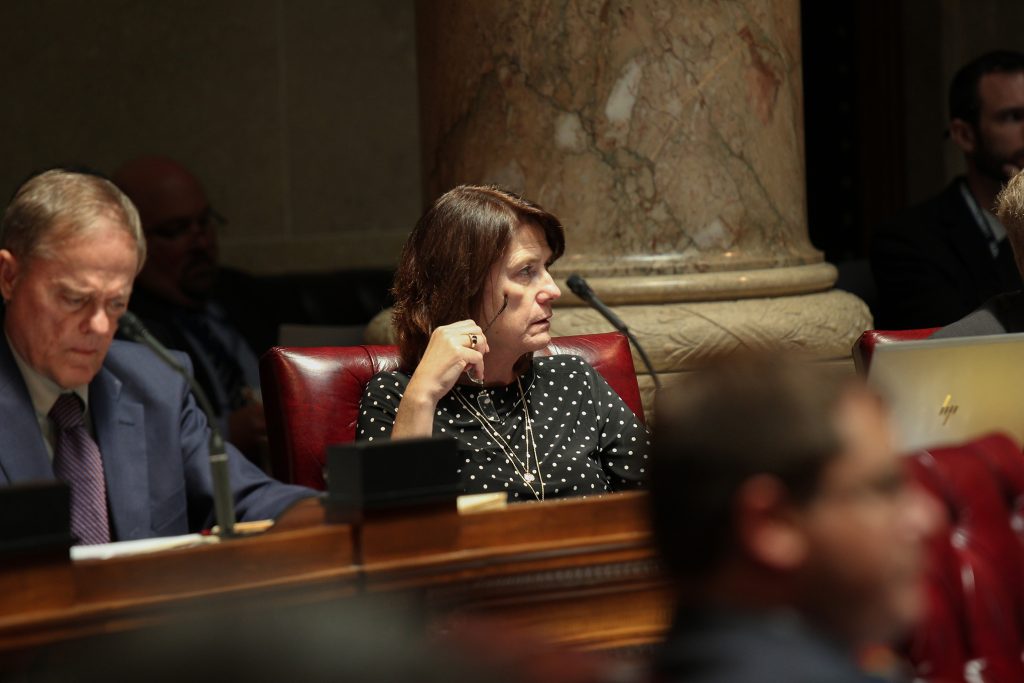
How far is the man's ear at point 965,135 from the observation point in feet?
15.5

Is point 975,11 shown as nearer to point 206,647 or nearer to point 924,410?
point 924,410

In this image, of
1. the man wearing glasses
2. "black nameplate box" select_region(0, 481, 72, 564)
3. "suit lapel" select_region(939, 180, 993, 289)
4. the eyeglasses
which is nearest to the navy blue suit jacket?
"black nameplate box" select_region(0, 481, 72, 564)

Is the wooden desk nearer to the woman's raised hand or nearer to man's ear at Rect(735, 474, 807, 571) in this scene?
man's ear at Rect(735, 474, 807, 571)

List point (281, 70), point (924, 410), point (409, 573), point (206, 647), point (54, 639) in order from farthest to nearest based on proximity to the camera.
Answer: point (281, 70) → point (924, 410) → point (409, 573) → point (54, 639) → point (206, 647)

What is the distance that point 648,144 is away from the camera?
11.8 feet

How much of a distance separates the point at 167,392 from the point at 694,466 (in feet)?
5.19

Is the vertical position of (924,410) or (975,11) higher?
(975,11)

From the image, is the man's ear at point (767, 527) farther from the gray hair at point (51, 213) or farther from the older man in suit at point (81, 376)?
the gray hair at point (51, 213)

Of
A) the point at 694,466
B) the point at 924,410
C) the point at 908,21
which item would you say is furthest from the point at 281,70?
the point at 694,466

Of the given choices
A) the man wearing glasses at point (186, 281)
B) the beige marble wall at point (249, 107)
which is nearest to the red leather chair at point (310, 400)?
the man wearing glasses at point (186, 281)

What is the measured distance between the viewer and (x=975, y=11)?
6445mm

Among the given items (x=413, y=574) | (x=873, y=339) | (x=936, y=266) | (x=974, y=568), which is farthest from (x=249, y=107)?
(x=974, y=568)

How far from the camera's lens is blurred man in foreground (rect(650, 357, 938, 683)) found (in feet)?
4.08

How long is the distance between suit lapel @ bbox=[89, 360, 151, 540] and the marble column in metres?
1.37
